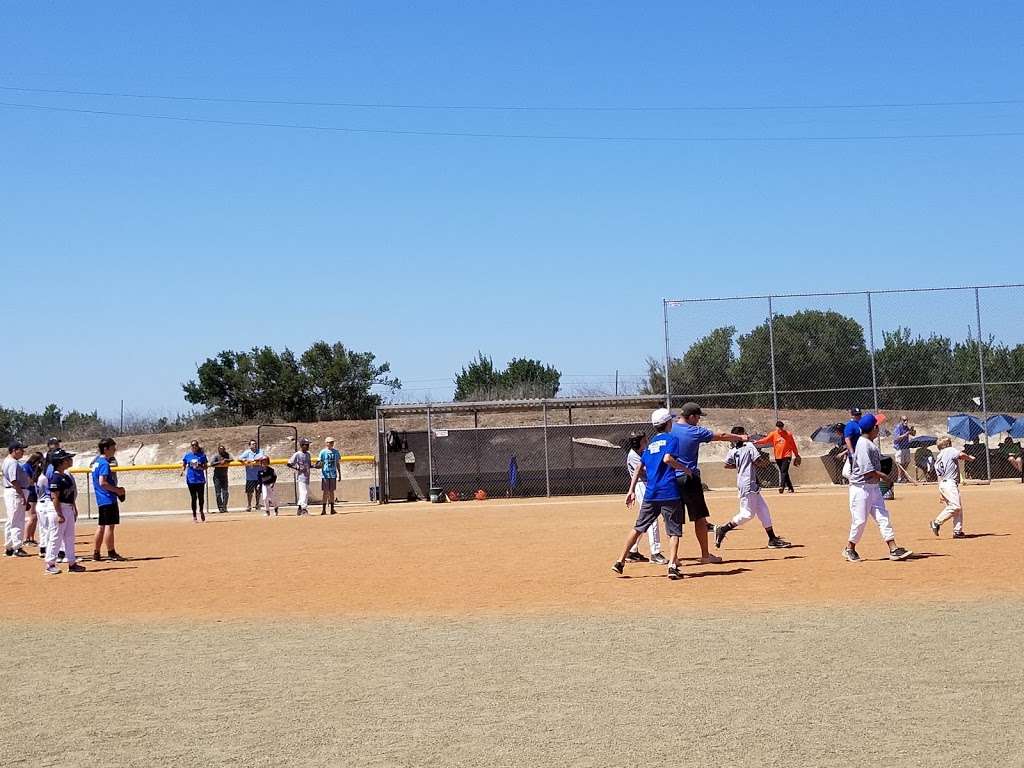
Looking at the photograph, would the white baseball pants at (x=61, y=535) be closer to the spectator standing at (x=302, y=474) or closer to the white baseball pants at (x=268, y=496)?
the spectator standing at (x=302, y=474)

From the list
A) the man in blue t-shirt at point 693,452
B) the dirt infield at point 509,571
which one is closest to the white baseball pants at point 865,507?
the dirt infield at point 509,571

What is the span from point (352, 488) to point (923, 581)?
2481 cm

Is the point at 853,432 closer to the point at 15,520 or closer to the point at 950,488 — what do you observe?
the point at 950,488

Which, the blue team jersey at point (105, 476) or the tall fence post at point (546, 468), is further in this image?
the tall fence post at point (546, 468)

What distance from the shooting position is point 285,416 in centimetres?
5647

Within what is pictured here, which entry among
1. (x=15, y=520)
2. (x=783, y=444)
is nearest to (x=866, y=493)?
(x=15, y=520)

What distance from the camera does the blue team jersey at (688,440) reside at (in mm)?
13148

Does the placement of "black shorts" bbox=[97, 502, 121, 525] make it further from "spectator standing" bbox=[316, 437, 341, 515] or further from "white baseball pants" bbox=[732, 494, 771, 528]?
"spectator standing" bbox=[316, 437, 341, 515]

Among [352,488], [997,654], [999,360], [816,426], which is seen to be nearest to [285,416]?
[352,488]

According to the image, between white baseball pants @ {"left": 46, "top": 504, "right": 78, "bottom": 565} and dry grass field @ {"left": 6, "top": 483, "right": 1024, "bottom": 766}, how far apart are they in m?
0.42

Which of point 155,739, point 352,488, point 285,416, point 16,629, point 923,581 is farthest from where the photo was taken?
point 285,416

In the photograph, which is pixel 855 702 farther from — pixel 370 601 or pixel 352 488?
pixel 352 488

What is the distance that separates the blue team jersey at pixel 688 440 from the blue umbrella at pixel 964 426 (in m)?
20.3

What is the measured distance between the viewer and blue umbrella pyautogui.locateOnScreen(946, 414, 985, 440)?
103 ft
